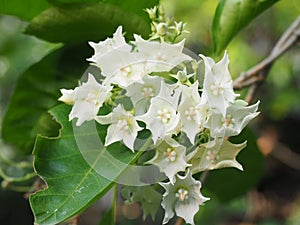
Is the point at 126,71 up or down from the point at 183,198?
up

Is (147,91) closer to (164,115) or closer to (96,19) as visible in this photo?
(164,115)

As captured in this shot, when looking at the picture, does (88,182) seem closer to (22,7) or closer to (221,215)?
(22,7)

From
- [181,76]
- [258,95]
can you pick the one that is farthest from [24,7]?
[258,95]

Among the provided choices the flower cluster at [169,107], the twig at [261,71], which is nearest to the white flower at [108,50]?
the flower cluster at [169,107]

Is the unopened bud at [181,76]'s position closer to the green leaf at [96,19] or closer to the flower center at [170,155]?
the flower center at [170,155]

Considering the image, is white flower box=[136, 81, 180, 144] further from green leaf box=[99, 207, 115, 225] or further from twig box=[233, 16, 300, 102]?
twig box=[233, 16, 300, 102]
